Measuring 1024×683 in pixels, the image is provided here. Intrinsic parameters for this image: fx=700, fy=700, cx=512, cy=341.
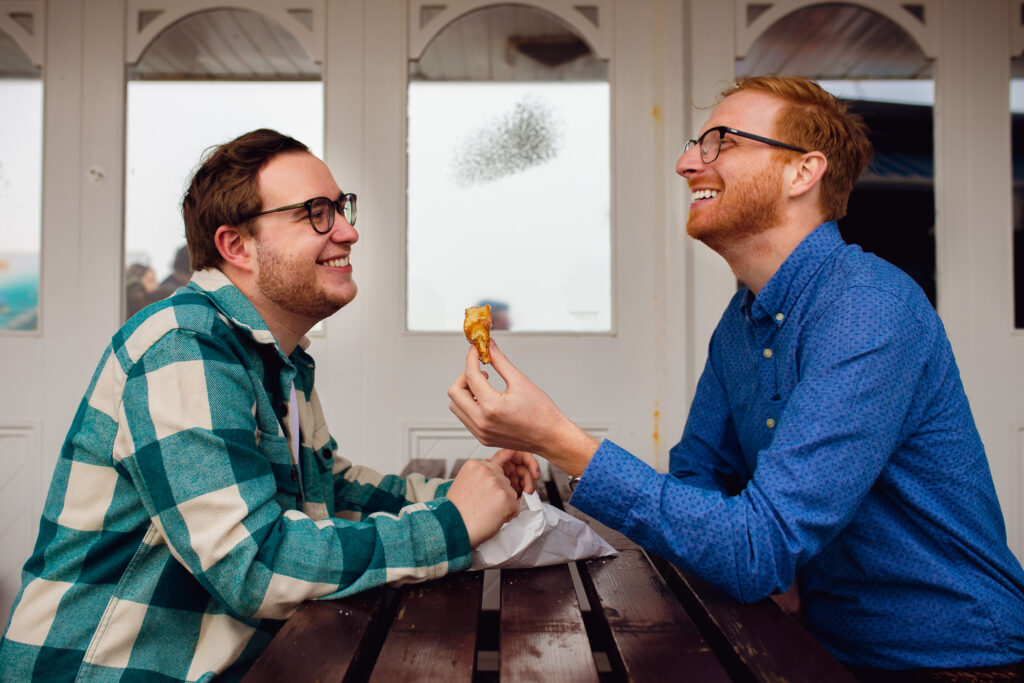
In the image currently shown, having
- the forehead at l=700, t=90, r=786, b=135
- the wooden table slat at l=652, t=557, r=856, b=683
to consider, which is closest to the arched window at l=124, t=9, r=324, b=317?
the forehead at l=700, t=90, r=786, b=135

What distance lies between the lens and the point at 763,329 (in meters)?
1.58

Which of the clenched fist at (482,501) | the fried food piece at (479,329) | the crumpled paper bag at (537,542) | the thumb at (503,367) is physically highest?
the fried food piece at (479,329)

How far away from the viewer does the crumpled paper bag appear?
1.32m

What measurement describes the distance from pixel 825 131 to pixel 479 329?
92 centimetres

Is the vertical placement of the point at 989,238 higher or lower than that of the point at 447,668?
higher

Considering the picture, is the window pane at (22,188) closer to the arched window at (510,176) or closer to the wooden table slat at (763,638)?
the arched window at (510,176)

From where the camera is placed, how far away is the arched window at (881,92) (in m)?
3.31

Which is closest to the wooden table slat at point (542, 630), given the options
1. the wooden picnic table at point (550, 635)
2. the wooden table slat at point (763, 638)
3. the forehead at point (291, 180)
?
the wooden picnic table at point (550, 635)

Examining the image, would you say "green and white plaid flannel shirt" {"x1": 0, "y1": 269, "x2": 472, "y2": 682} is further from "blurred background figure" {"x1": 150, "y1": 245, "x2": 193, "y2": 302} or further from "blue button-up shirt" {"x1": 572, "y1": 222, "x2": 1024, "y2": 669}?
"blurred background figure" {"x1": 150, "y1": 245, "x2": 193, "y2": 302}

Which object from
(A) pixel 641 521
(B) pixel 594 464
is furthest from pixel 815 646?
(B) pixel 594 464

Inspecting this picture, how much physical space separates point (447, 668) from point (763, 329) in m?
1.03

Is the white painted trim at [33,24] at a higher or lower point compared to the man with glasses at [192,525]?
higher

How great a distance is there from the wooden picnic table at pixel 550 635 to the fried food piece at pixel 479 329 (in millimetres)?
434

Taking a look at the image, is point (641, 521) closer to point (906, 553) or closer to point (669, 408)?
point (906, 553)
